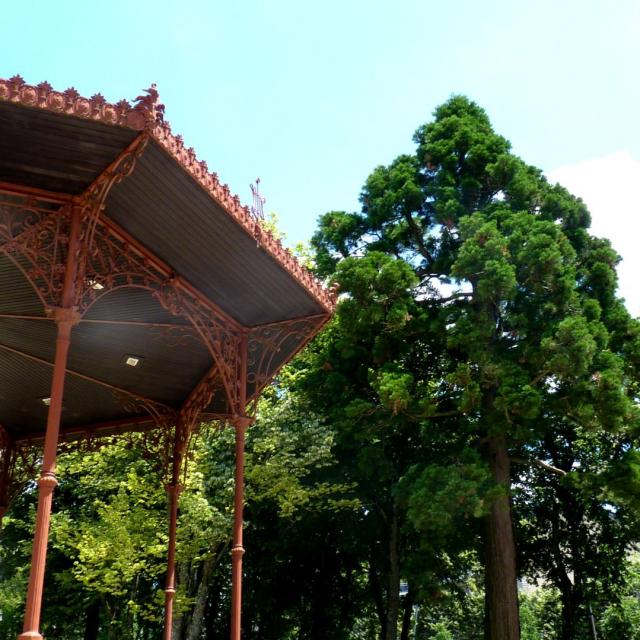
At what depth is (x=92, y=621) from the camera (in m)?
23.8

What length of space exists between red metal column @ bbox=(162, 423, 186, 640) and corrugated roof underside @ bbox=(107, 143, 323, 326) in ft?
10.7

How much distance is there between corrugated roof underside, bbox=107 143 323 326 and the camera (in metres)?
7.16

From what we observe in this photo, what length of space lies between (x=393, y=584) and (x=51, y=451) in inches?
631

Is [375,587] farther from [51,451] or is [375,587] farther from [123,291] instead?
[51,451]

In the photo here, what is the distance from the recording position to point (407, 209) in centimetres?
1891

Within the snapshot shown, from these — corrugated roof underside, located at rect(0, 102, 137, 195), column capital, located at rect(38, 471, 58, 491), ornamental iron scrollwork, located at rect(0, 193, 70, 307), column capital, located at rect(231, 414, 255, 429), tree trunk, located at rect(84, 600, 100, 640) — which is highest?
corrugated roof underside, located at rect(0, 102, 137, 195)

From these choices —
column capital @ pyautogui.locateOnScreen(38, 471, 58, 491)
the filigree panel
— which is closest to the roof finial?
the filigree panel

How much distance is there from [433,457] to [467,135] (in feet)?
27.8

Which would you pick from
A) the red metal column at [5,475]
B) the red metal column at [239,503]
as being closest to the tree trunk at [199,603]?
the red metal column at [5,475]

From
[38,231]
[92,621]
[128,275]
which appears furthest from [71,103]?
[92,621]

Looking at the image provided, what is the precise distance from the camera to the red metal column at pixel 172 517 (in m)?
10.9

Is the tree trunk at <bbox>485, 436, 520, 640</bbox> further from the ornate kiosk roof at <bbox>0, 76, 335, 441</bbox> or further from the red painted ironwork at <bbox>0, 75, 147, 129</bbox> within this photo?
the red painted ironwork at <bbox>0, 75, 147, 129</bbox>

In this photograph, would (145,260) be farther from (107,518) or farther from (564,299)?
(107,518)

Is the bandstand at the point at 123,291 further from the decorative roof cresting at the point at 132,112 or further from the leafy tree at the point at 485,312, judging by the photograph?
the leafy tree at the point at 485,312
